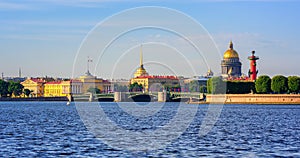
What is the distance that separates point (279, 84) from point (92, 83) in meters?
62.2

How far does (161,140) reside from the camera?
26531mm

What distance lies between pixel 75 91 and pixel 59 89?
1166cm

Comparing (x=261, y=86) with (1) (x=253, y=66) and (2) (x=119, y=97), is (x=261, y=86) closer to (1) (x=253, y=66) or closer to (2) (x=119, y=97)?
(1) (x=253, y=66)

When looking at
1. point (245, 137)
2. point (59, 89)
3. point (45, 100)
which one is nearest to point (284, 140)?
point (245, 137)

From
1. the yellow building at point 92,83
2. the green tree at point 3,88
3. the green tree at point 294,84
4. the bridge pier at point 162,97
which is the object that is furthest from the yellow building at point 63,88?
the green tree at point 294,84

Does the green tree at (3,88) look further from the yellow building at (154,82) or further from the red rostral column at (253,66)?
the red rostral column at (253,66)

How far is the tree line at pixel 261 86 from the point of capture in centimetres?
8450

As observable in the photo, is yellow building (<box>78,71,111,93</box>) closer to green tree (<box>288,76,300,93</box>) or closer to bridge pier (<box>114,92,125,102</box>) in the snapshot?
bridge pier (<box>114,92,125,102</box>)

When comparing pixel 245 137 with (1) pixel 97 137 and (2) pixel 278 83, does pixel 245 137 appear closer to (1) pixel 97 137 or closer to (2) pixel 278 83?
(1) pixel 97 137

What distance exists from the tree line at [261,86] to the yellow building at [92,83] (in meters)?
41.0

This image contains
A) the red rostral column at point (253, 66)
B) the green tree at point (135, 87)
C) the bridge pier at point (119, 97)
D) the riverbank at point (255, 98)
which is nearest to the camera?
the riverbank at point (255, 98)

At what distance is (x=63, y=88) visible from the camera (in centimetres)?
15475

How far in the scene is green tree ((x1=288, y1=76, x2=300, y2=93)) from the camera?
83400mm

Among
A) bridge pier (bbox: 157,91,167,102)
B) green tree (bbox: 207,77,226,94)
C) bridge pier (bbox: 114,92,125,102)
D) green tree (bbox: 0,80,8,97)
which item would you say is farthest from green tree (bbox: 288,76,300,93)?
green tree (bbox: 0,80,8,97)
